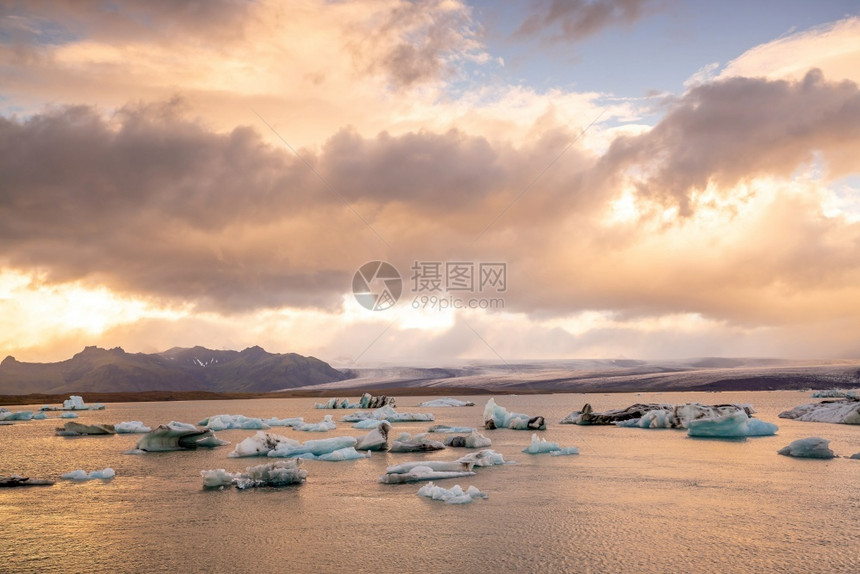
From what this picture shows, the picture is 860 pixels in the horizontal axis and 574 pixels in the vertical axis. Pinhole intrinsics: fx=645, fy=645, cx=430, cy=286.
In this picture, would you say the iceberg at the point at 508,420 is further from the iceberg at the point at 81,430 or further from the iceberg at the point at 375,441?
the iceberg at the point at 81,430

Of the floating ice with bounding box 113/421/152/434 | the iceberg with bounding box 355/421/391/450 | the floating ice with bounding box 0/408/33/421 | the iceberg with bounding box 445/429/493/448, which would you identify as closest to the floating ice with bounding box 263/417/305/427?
the floating ice with bounding box 113/421/152/434

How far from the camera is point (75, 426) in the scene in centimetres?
3856

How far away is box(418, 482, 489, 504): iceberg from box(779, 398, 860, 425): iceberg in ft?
114

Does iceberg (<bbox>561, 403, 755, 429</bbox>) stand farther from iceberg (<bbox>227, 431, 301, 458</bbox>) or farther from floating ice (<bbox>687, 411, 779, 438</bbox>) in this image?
iceberg (<bbox>227, 431, 301, 458</bbox>)

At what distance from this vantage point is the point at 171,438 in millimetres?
27812

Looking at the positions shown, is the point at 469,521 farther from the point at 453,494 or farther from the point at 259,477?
the point at 259,477

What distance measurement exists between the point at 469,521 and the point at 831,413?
3872 cm

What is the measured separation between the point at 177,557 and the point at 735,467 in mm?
17210

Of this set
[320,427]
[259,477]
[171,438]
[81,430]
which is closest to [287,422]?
[320,427]

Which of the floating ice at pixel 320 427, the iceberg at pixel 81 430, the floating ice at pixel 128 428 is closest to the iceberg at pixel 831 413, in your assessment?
the floating ice at pixel 320 427

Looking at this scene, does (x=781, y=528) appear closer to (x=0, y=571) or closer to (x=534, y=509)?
(x=534, y=509)

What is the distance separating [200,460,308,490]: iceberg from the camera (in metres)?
17.3

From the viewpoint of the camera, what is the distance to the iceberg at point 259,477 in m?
17.3

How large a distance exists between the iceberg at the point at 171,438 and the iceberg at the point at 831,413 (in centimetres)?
3736
